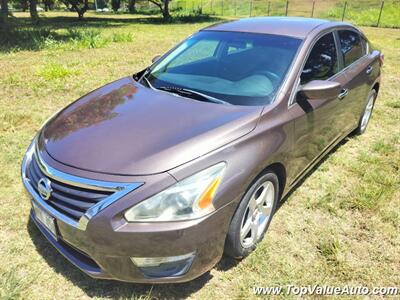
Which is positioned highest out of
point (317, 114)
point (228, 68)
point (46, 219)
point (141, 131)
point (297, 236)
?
point (228, 68)

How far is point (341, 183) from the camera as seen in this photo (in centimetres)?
379

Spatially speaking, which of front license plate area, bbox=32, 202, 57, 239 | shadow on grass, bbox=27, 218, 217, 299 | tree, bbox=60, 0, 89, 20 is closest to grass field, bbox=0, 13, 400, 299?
shadow on grass, bbox=27, 218, 217, 299

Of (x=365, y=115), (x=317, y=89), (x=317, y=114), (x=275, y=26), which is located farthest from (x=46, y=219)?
(x=365, y=115)

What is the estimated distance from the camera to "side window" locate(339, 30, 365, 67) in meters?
3.75

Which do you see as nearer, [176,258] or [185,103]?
[176,258]

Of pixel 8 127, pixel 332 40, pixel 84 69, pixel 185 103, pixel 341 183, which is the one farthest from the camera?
pixel 84 69

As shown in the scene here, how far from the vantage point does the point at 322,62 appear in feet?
10.9

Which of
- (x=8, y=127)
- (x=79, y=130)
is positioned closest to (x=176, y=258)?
(x=79, y=130)

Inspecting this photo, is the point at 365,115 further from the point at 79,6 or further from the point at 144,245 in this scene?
the point at 79,6

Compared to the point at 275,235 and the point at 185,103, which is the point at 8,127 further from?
the point at 275,235

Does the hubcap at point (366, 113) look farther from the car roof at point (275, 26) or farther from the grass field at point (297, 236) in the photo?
the car roof at point (275, 26)

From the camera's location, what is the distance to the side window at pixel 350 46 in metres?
3.75

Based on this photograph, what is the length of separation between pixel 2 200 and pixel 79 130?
1.38m

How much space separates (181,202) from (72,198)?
2.15 ft
